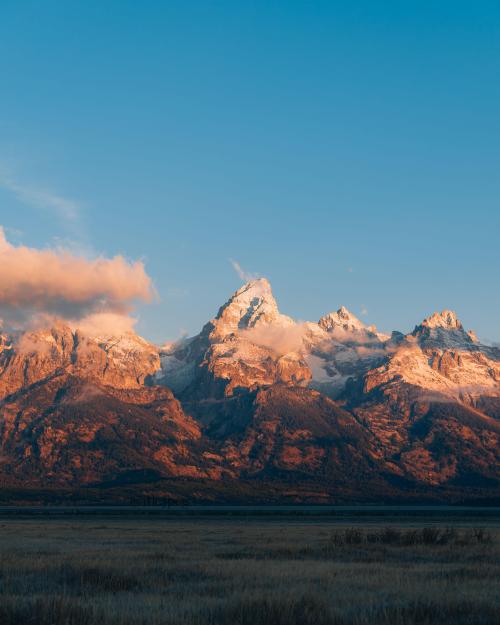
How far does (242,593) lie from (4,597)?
32.0ft

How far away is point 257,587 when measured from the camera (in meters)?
36.3

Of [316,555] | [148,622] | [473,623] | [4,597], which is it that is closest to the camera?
[148,622]

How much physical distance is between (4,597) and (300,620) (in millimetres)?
12541

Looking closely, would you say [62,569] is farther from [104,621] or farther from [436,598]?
[436,598]

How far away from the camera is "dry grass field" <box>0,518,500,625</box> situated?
90.8 ft

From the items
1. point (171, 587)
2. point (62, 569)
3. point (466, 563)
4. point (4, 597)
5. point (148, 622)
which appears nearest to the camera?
point (148, 622)

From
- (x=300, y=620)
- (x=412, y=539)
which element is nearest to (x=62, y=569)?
(x=300, y=620)

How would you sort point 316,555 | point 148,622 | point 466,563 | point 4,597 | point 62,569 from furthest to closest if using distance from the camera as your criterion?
point 316,555
point 466,563
point 62,569
point 4,597
point 148,622

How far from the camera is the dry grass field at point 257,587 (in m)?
27.7

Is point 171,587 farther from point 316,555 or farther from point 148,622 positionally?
point 316,555

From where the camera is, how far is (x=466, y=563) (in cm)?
5266

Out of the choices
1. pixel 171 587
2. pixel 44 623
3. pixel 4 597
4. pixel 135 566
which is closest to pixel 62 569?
pixel 135 566

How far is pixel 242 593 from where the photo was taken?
33500mm

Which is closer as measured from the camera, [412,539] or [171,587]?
[171,587]
